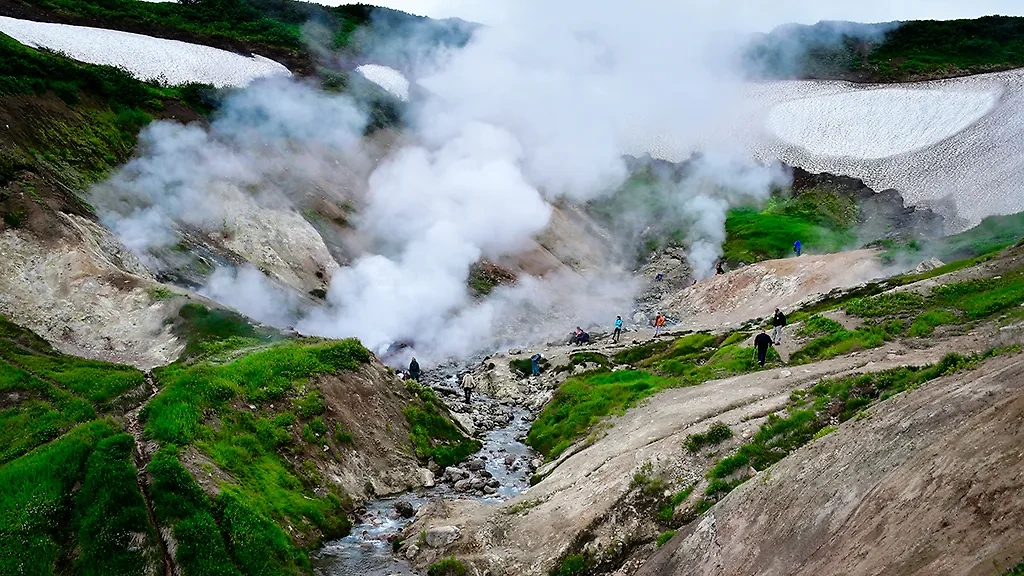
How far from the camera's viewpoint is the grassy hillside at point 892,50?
113 meters

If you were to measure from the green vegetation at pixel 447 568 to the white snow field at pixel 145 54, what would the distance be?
53.4 meters

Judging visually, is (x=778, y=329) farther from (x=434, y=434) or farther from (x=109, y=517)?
(x=109, y=517)

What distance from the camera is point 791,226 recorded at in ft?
254

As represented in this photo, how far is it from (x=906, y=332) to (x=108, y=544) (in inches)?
1041

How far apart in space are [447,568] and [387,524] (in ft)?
14.6

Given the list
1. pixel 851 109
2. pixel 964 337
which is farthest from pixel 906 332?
pixel 851 109

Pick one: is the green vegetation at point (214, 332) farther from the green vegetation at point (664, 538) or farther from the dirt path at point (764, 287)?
the dirt path at point (764, 287)

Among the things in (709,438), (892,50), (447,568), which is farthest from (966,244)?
(892,50)

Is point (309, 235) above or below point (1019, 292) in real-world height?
below

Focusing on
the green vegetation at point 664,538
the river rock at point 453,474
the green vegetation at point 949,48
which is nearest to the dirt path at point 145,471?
the river rock at point 453,474

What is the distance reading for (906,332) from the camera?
26.6m

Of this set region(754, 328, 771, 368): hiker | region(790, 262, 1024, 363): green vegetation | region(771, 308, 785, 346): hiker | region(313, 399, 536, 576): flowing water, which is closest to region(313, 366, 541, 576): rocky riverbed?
region(313, 399, 536, 576): flowing water

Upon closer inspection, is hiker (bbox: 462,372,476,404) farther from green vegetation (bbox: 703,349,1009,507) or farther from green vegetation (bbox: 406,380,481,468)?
green vegetation (bbox: 703,349,1009,507)

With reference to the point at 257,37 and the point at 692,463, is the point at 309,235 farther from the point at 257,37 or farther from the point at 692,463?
the point at 257,37
